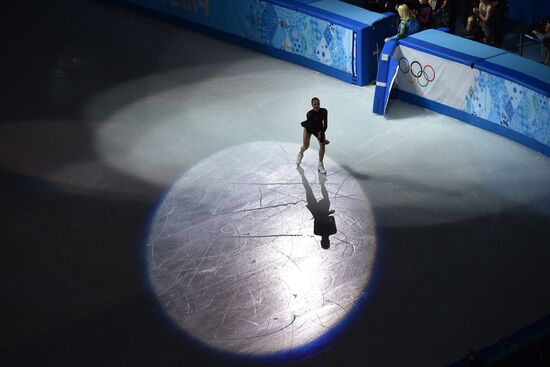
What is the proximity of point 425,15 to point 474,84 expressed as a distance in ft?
10.3

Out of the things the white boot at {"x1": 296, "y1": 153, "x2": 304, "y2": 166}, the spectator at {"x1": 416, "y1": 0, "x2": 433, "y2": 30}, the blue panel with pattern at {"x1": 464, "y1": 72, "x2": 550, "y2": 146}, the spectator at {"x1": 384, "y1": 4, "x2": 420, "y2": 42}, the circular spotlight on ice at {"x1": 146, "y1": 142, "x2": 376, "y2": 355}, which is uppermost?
the spectator at {"x1": 384, "y1": 4, "x2": 420, "y2": 42}

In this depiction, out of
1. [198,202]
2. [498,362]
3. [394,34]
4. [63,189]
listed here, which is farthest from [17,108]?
[498,362]

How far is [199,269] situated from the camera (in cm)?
1327

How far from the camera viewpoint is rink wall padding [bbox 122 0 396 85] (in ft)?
61.3

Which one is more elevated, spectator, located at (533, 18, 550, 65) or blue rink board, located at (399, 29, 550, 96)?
blue rink board, located at (399, 29, 550, 96)

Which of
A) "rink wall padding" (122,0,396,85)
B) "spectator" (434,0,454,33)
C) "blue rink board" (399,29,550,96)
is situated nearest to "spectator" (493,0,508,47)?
"spectator" (434,0,454,33)

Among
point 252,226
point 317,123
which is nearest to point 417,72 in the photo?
point 317,123

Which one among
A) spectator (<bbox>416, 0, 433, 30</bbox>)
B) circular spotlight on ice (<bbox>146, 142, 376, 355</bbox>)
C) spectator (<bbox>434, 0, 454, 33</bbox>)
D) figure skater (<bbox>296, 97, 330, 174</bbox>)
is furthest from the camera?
spectator (<bbox>434, 0, 454, 33</bbox>)

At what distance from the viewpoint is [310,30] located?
19375 millimetres

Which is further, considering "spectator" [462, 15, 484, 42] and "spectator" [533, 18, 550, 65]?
"spectator" [462, 15, 484, 42]

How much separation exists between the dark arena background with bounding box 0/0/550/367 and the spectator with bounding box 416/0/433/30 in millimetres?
2186

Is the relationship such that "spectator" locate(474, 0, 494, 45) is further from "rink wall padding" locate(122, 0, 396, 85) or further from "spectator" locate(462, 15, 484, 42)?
"rink wall padding" locate(122, 0, 396, 85)

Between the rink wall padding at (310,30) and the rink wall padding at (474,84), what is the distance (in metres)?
1.04

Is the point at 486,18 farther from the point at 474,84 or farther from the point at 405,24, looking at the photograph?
the point at 474,84
